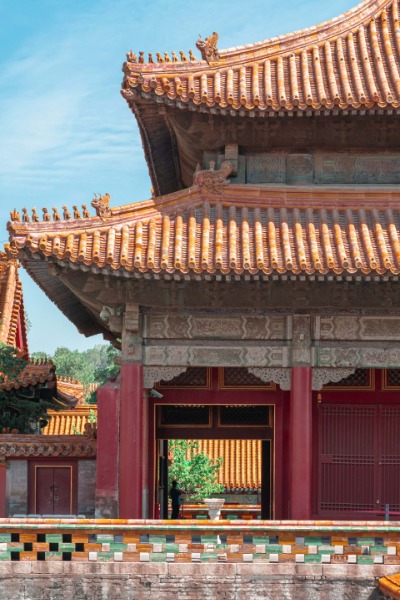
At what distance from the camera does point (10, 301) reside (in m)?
41.0

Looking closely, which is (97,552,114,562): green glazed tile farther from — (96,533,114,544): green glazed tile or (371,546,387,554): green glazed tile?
(371,546,387,554): green glazed tile

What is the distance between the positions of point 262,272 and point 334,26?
7.85 metres

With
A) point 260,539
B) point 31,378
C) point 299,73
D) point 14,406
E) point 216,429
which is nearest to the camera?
point 260,539

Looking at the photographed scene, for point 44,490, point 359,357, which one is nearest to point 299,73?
point 359,357

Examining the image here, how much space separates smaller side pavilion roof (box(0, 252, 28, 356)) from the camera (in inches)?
1583

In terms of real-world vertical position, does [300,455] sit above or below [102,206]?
below

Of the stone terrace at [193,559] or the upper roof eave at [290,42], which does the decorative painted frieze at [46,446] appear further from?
the upper roof eave at [290,42]

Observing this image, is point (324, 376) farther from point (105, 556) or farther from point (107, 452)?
point (105, 556)

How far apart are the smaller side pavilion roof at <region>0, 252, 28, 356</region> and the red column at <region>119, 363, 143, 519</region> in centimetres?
1721

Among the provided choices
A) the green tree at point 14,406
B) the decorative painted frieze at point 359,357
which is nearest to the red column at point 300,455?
the decorative painted frieze at point 359,357

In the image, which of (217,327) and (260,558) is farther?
(217,327)

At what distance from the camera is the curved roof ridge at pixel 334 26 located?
26.1 m

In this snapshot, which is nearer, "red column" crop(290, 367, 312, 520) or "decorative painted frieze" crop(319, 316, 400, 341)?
"red column" crop(290, 367, 312, 520)

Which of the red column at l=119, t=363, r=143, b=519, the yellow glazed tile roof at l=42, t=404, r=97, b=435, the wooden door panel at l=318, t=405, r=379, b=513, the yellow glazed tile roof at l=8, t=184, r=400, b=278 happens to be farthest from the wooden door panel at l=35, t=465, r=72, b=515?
the yellow glazed tile roof at l=42, t=404, r=97, b=435
